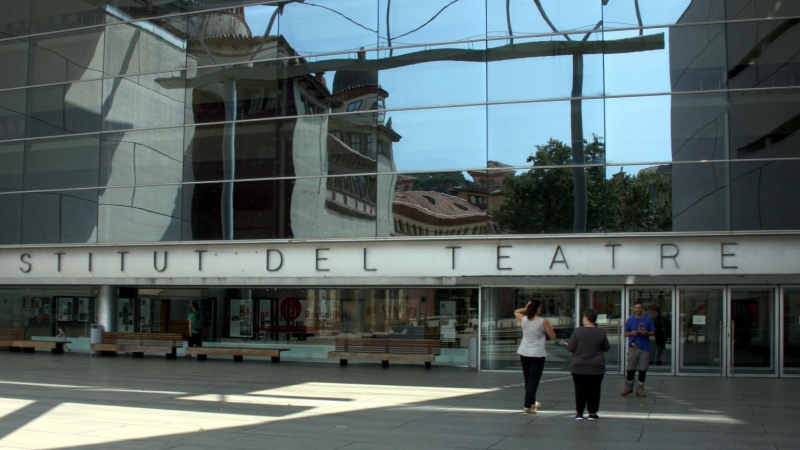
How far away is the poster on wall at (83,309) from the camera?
23984mm

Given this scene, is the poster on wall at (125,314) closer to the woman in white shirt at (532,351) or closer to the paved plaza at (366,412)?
the paved plaza at (366,412)

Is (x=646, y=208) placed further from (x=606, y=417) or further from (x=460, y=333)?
(x=606, y=417)

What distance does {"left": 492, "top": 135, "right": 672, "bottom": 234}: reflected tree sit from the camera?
17594mm

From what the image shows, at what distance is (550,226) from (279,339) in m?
8.00

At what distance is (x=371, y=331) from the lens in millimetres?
20172

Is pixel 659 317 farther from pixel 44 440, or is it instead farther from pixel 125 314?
pixel 125 314

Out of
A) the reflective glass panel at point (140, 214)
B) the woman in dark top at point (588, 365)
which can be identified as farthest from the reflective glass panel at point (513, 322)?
the reflective glass panel at point (140, 214)

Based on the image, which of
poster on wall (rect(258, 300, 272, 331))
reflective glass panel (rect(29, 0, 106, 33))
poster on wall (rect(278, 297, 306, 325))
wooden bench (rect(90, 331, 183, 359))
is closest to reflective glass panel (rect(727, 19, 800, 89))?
poster on wall (rect(278, 297, 306, 325))

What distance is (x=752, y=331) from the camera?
17.3 m

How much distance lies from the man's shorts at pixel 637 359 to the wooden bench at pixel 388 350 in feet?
20.5

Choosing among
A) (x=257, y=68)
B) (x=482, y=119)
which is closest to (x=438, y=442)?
(x=482, y=119)

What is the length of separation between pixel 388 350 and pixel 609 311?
5352 millimetres

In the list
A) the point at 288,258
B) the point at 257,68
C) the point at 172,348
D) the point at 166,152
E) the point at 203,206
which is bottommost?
the point at 172,348

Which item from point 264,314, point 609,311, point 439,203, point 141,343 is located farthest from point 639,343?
point 141,343
